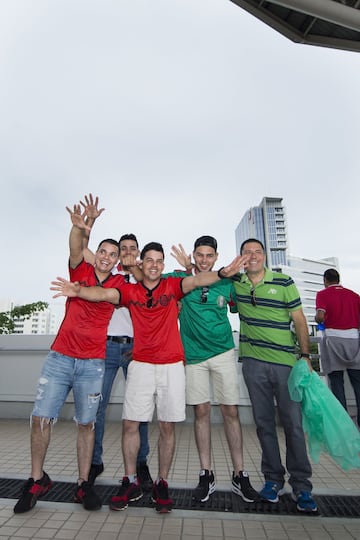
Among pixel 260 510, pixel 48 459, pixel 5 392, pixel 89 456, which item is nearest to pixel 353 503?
pixel 260 510

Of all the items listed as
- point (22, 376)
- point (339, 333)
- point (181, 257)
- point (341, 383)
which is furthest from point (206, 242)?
point (22, 376)

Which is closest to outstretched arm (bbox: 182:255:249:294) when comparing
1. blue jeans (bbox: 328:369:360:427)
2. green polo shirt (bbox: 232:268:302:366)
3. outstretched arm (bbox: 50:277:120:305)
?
green polo shirt (bbox: 232:268:302:366)

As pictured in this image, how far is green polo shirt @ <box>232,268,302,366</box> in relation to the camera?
8.71 feet

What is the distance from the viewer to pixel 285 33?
16.0 ft

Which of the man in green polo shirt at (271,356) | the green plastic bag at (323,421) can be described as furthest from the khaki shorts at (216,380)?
the green plastic bag at (323,421)

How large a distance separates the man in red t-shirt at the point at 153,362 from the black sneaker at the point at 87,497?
11 cm

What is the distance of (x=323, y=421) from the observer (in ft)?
7.71

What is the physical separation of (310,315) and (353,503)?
120144mm

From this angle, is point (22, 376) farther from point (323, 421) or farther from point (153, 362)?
point (323, 421)

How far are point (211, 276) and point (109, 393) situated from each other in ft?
4.93

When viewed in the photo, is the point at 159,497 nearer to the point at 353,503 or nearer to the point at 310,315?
the point at 353,503

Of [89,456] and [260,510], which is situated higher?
[89,456]

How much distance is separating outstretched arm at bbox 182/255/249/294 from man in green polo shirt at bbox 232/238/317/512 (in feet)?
0.73

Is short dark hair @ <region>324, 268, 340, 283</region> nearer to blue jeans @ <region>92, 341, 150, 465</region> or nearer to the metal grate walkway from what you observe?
the metal grate walkway
